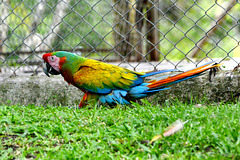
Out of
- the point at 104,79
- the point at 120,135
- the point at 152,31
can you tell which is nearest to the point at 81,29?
the point at 152,31

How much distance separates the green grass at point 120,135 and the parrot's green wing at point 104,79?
64 cm

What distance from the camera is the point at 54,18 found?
3619 mm

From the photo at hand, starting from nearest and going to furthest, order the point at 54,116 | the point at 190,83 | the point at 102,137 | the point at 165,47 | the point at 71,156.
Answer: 1. the point at 71,156
2. the point at 102,137
3. the point at 54,116
4. the point at 190,83
5. the point at 165,47

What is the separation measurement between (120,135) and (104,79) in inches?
43.1

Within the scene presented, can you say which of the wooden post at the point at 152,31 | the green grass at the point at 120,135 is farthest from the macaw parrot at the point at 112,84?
the wooden post at the point at 152,31

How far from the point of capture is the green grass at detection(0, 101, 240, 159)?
1.40 m

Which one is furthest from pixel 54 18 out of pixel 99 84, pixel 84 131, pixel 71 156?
pixel 71 156

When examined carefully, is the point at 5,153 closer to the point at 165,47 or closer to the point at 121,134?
the point at 121,134

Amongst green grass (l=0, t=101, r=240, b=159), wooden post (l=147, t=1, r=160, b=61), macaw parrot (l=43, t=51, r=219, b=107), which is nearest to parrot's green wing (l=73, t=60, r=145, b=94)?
macaw parrot (l=43, t=51, r=219, b=107)

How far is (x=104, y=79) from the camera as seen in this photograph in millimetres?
2650

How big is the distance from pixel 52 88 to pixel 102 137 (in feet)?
5.42

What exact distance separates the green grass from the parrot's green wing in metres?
0.64

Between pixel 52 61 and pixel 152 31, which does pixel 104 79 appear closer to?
pixel 52 61

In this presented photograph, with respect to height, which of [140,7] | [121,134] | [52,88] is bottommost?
[52,88]
